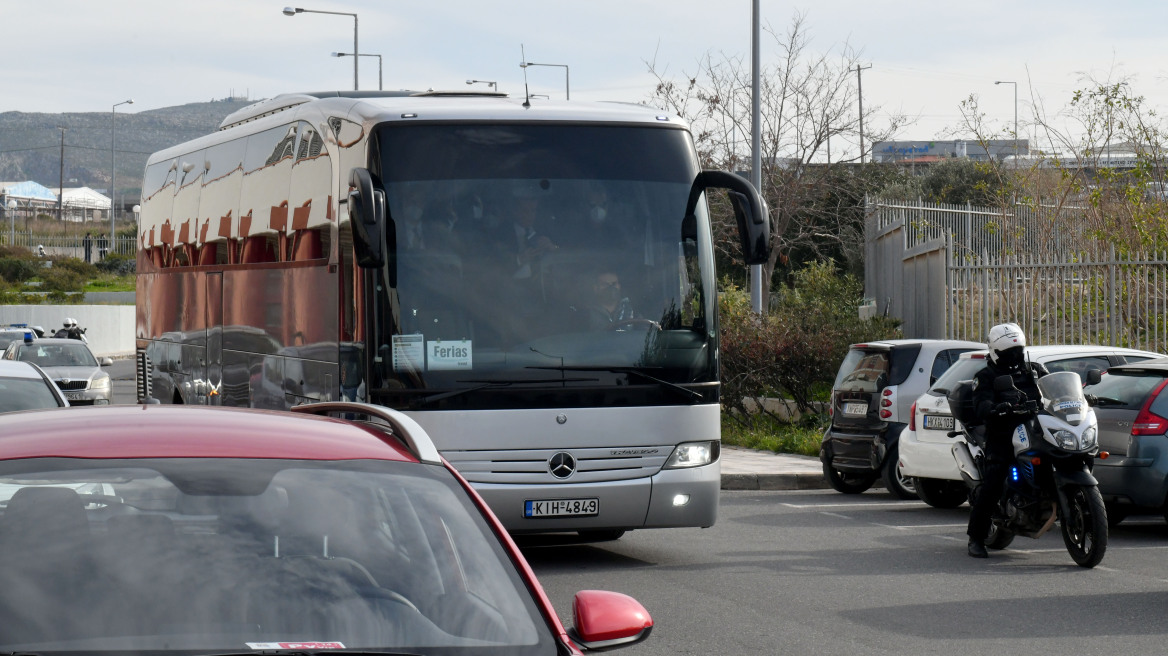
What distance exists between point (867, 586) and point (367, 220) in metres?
3.98

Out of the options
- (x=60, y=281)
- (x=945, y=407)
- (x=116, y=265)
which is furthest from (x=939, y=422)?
(x=116, y=265)

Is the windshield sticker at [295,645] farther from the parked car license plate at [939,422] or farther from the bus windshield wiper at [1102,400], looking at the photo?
the parked car license plate at [939,422]

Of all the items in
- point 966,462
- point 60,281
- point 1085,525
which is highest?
point 60,281

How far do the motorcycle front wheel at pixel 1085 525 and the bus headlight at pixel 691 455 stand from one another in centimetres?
247

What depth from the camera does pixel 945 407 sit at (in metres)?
13.3

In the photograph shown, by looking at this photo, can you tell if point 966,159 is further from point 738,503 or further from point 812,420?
point 738,503

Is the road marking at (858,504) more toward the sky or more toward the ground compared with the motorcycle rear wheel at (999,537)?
more toward the ground

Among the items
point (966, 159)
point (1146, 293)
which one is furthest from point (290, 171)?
point (966, 159)

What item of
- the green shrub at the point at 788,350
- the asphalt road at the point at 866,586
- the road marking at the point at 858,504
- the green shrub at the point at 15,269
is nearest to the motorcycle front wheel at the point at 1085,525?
the asphalt road at the point at 866,586

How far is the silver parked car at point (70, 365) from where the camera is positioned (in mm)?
27281

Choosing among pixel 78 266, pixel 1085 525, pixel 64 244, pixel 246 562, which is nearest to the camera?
pixel 246 562

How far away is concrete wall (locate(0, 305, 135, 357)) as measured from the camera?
5925 cm

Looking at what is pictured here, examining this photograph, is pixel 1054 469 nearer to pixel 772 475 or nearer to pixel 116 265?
pixel 772 475

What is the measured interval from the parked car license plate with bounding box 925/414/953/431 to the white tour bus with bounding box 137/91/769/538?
3750mm
